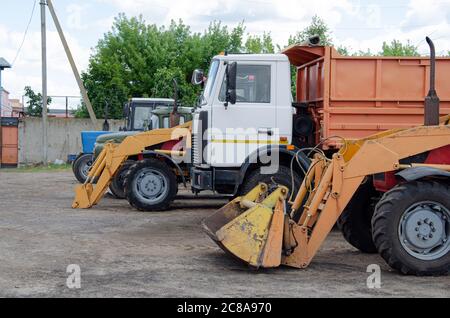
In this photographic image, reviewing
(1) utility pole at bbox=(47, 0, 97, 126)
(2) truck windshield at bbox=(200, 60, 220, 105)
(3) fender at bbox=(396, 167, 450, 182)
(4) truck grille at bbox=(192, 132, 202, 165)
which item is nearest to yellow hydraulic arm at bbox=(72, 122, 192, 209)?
(4) truck grille at bbox=(192, 132, 202, 165)

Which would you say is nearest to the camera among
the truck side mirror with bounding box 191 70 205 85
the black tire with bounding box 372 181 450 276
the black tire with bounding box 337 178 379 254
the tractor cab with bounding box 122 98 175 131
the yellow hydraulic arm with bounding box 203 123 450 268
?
the black tire with bounding box 372 181 450 276

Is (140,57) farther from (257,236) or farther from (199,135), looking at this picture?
(257,236)

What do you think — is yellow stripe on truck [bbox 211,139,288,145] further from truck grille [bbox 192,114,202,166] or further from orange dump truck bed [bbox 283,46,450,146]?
orange dump truck bed [bbox 283,46,450,146]

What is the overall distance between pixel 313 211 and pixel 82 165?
50.6 ft

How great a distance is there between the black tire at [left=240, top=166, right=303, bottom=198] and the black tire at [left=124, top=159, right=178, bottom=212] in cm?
336

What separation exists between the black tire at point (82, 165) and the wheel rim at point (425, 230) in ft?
51.9

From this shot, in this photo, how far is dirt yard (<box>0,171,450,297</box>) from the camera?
755 cm

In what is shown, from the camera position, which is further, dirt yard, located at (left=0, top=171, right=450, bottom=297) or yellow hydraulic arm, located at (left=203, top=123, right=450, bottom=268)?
yellow hydraulic arm, located at (left=203, top=123, right=450, bottom=268)

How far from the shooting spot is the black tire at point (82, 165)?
23.1 metres

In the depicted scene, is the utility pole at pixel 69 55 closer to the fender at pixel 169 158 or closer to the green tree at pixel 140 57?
the green tree at pixel 140 57

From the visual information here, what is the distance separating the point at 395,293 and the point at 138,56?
108 ft

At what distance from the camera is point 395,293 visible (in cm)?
746

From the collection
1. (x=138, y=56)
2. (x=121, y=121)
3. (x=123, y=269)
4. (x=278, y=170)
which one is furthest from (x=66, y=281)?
(x=138, y=56)
